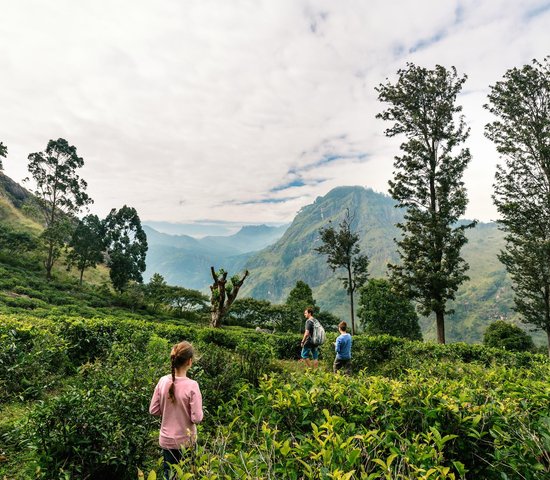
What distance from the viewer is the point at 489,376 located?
187 inches

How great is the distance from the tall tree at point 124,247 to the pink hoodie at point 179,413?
46621 millimetres

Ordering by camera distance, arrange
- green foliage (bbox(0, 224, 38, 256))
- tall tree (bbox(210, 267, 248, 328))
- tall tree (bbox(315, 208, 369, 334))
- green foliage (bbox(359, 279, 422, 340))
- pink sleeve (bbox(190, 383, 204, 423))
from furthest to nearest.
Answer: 1. green foliage (bbox(359, 279, 422, 340))
2. green foliage (bbox(0, 224, 38, 256))
3. tall tree (bbox(315, 208, 369, 334))
4. tall tree (bbox(210, 267, 248, 328))
5. pink sleeve (bbox(190, 383, 204, 423))

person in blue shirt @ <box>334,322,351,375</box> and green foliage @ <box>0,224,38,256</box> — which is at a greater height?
green foliage @ <box>0,224,38,256</box>

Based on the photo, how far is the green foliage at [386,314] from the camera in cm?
4616

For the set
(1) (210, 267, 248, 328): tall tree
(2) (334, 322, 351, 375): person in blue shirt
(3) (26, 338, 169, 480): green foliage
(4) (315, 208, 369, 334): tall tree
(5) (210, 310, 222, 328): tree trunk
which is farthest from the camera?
(4) (315, 208, 369, 334): tall tree

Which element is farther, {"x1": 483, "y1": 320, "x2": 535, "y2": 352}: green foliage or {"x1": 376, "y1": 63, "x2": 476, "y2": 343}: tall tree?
{"x1": 483, "y1": 320, "x2": 535, "y2": 352}: green foliage

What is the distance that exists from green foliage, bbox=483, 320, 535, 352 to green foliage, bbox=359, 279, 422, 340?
10.4 m

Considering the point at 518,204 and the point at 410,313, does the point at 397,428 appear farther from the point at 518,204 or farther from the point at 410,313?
the point at 410,313

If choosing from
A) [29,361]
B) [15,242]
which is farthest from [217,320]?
[15,242]

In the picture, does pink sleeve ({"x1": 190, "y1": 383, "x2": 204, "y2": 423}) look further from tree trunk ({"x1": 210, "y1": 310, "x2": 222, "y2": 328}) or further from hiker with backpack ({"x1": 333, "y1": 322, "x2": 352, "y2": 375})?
tree trunk ({"x1": 210, "y1": 310, "x2": 222, "y2": 328})

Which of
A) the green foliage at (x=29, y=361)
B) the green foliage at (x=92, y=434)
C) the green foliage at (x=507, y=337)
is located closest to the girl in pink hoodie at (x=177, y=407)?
the green foliage at (x=92, y=434)

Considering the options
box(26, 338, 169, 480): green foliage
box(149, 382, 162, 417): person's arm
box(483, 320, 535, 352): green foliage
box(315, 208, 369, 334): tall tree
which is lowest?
box(483, 320, 535, 352): green foliage

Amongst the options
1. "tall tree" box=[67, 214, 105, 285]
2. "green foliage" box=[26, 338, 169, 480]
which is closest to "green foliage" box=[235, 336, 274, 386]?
"green foliage" box=[26, 338, 169, 480]

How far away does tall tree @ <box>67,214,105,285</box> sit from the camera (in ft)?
147
